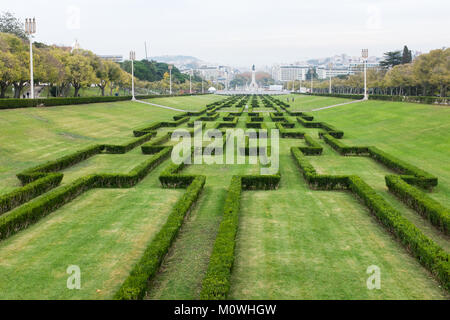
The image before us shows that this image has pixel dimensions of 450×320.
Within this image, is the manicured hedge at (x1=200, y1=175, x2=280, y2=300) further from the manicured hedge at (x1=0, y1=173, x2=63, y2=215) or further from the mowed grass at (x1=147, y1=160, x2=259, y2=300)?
the manicured hedge at (x1=0, y1=173, x2=63, y2=215)

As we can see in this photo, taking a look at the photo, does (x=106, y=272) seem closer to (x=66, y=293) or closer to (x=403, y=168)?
(x=66, y=293)

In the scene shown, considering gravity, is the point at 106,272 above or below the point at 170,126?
below

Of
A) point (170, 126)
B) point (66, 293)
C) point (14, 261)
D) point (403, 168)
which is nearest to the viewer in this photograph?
point (66, 293)

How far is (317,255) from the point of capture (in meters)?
8.72

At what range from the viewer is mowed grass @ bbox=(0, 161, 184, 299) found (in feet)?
24.1

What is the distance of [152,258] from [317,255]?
12.4 ft

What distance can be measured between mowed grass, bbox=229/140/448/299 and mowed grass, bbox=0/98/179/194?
34.2ft

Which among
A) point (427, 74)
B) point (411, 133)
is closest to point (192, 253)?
point (411, 133)

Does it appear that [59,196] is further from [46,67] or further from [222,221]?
[46,67]

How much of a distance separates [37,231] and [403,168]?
47.5 ft

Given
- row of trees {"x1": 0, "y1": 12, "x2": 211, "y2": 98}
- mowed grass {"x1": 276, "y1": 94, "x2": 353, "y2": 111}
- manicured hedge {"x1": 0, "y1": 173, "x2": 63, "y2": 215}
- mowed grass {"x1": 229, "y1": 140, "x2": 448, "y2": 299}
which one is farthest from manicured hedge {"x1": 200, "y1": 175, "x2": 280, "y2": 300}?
mowed grass {"x1": 276, "y1": 94, "x2": 353, "y2": 111}
